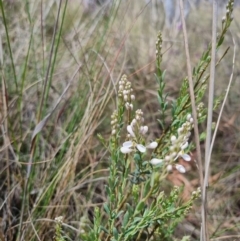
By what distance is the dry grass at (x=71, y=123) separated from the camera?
4.35 feet

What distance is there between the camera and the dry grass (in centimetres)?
133

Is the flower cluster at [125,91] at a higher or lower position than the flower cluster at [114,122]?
higher

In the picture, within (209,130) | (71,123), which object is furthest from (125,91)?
(71,123)

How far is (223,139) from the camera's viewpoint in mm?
2180

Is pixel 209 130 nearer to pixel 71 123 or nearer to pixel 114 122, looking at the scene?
pixel 114 122

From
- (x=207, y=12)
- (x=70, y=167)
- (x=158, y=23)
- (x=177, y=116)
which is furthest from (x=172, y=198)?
(x=207, y=12)

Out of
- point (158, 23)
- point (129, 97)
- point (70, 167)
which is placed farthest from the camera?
point (158, 23)

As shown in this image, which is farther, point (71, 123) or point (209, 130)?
point (71, 123)

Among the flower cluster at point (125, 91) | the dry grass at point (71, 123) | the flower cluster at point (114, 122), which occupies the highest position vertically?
the flower cluster at point (125, 91)

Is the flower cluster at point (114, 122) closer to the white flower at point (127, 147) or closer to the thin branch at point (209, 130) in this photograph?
the white flower at point (127, 147)

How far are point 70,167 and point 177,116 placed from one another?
0.50m

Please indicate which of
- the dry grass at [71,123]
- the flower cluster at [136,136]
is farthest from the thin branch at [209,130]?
the dry grass at [71,123]

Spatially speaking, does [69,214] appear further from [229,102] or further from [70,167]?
[229,102]

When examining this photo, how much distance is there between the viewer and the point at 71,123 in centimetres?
153
